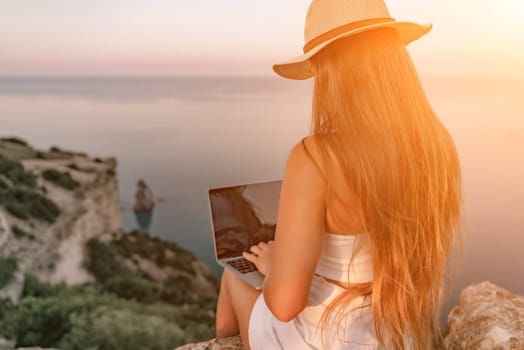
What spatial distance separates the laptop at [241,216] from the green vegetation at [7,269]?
2.42 m

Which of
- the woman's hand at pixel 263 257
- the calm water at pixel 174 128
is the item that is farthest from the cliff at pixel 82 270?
the woman's hand at pixel 263 257

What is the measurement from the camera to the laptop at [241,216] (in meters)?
1.61

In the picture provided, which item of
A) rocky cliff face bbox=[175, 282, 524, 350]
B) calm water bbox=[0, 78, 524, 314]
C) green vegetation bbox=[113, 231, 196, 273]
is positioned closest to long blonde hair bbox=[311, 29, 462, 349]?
rocky cliff face bbox=[175, 282, 524, 350]

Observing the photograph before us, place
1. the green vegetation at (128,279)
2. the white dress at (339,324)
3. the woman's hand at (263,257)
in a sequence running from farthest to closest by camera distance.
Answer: the green vegetation at (128,279), the woman's hand at (263,257), the white dress at (339,324)

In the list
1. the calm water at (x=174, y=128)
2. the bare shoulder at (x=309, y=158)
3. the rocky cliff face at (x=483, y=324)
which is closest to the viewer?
the bare shoulder at (x=309, y=158)

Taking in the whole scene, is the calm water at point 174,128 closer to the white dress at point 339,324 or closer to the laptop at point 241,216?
the laptop at point 241,216

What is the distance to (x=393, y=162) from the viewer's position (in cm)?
106

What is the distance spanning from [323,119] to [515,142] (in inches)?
88.8

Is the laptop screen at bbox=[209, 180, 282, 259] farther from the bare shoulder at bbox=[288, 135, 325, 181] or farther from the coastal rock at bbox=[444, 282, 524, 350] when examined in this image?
the coastal rock at bbox=[444, 282, 524, 350]

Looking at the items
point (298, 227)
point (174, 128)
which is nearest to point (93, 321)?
point (174, 128)

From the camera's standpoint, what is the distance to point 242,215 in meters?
1.63

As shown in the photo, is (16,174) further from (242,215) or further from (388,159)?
(388,159)

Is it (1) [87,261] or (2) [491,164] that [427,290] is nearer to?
(2) [491,164]

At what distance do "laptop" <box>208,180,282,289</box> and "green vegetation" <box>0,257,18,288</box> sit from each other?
2423 millimetres
